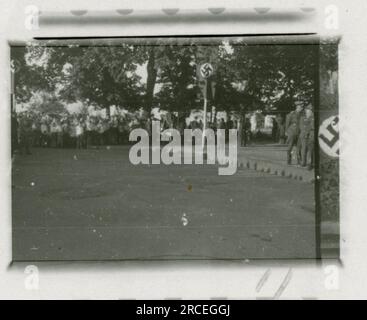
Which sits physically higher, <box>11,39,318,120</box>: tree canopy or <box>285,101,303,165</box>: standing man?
<box>11,39,318,120</box>: tree canopy

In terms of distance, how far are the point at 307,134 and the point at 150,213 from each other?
1.06 metres


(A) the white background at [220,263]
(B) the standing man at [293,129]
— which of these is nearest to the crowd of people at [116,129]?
(B) the standing man at [293,129]

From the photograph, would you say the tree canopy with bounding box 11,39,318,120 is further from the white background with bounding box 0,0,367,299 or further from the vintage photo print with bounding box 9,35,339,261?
the white background with bounding box 0,0,367,299

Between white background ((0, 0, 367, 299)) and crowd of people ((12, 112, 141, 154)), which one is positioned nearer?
white background ((0, 0, 367, 299))

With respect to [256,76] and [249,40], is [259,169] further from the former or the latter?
[249,40]

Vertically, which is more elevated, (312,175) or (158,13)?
(158,13)

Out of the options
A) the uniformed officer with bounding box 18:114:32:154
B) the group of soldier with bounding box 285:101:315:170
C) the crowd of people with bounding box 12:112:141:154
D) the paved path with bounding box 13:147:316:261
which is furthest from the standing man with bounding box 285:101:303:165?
the uniformed officer with bounding box 18:114:32:154

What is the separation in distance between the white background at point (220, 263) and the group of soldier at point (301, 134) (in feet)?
0.60

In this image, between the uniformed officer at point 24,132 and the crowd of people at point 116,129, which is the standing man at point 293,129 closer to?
the crowd of people at point 116,129

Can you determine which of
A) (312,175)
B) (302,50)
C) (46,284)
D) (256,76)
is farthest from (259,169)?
(46,284)

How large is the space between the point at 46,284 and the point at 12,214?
1.51ft

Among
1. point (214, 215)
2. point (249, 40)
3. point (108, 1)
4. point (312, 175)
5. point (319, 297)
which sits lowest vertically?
point (319, 297)

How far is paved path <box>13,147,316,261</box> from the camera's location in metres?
2.91

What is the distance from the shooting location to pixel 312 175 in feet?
9.59
